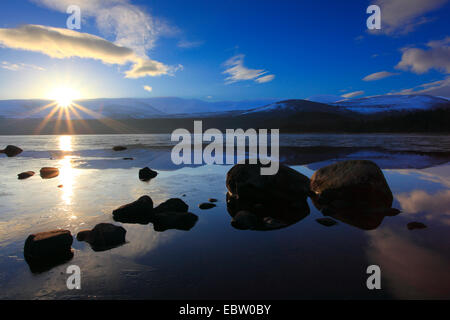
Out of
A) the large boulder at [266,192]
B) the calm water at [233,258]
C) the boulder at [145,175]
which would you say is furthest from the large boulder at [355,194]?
the boulder at [145,175]

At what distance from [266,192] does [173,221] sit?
13.3ft

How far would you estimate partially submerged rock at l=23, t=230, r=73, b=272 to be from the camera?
548cm

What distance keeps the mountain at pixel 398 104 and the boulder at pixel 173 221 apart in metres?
173

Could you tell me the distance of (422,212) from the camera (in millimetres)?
8516

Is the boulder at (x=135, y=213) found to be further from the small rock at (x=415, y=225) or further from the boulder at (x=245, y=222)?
the small rock at (x=415, y=225)

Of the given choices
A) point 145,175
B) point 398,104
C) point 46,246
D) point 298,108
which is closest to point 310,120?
point 298,108

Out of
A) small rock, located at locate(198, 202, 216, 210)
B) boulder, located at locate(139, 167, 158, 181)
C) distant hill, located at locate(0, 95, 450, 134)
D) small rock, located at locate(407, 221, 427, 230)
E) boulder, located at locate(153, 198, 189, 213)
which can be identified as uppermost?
distant hill, located at locate(0, 95, 450, 134)

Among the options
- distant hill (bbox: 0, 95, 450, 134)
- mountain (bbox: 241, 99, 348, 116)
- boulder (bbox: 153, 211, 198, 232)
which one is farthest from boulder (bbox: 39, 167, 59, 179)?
mountain (bbox: 241, 99, 348, 116)

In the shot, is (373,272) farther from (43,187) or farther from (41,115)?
(41,115)

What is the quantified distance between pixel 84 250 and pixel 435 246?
27.4ft

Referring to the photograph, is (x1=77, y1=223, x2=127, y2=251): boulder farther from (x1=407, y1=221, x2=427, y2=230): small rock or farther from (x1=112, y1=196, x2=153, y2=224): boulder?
(x1=407, y1=221, x2=427, y2=230): small rock

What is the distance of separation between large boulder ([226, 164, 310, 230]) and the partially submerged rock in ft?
16.0
